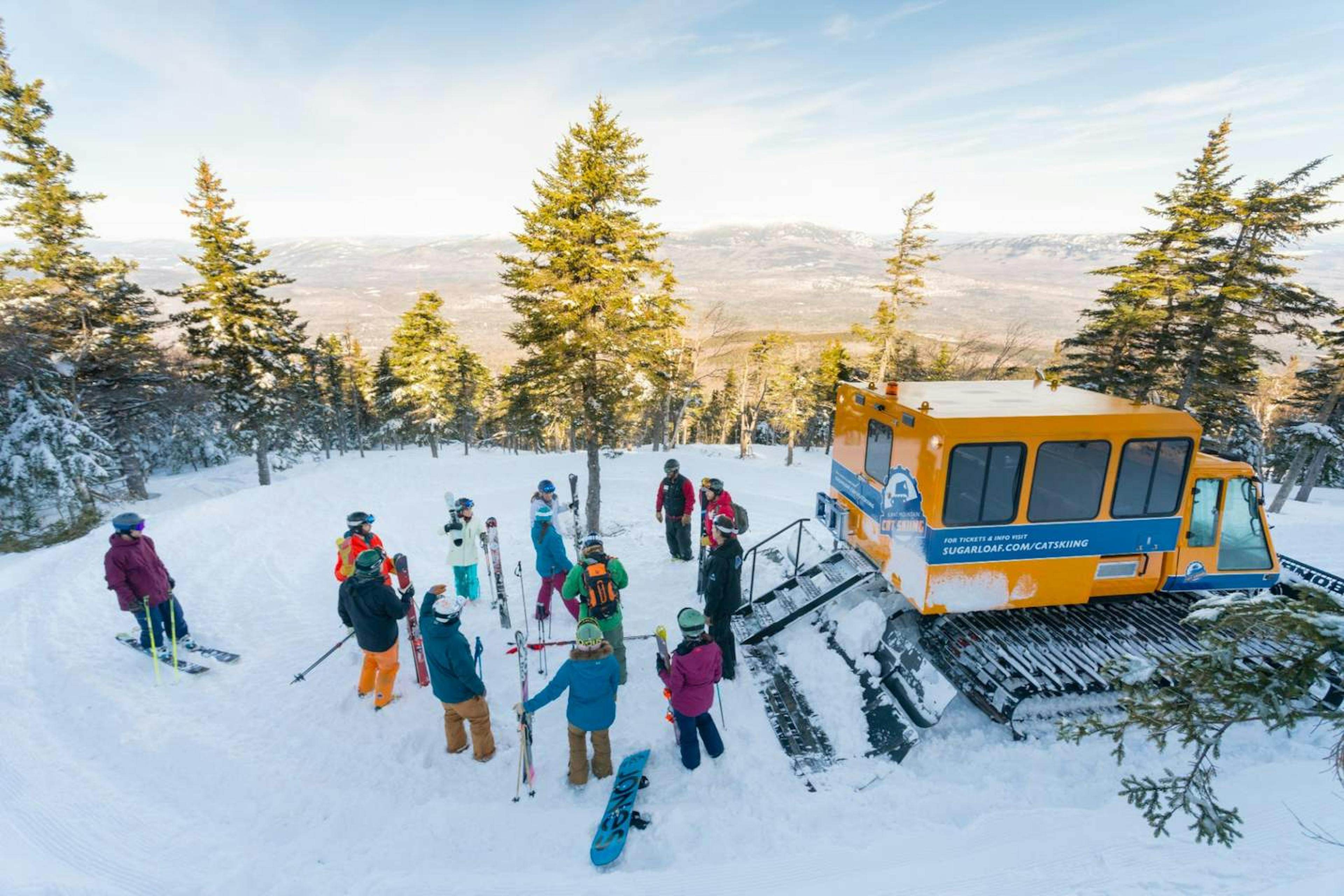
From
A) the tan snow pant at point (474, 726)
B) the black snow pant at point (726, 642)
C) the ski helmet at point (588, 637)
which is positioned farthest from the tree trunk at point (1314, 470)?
the tan snow pant at point (474, 726)

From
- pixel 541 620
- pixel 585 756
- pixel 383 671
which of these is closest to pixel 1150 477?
pixel 585 756

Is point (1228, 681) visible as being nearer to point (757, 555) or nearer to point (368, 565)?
point (368, 565)

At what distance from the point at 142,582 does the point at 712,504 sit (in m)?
8.21

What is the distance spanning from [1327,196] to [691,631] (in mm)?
24212

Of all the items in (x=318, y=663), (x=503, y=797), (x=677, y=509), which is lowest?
(x=503, y=797)

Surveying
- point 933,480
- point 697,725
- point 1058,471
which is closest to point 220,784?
point 697,725

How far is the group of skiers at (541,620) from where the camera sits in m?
5.69

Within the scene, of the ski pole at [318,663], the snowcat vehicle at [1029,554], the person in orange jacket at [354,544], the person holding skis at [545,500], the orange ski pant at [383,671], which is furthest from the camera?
the person holding skis at [545,500]

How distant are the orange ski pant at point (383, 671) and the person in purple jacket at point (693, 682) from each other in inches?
137

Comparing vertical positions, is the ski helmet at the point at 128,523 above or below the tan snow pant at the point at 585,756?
above

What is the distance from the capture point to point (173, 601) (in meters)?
8.11

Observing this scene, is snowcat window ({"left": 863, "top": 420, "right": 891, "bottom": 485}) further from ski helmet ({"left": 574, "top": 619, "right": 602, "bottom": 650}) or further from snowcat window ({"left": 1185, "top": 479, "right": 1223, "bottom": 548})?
ski helmet ({"left": 574, "top": 619, "right": 602, "bottom": 650})

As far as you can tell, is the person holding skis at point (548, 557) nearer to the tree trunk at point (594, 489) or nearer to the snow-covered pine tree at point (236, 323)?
the tree trunk at point (594, 489)

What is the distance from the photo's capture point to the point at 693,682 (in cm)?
591
